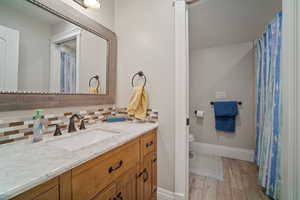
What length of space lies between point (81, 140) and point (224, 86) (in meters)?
2.39

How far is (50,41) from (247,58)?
2721mm

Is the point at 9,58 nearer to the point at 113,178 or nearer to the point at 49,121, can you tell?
the point at 49,121

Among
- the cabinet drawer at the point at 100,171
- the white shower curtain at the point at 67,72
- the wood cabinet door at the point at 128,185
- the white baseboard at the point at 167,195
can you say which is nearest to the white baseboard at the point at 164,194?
the white baseboard at the point at 167,195

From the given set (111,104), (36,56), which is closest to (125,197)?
(111,104)

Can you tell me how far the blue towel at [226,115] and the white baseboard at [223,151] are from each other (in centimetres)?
36

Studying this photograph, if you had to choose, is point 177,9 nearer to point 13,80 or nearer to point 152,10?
point 152,10

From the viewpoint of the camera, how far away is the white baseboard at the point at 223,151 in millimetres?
2096

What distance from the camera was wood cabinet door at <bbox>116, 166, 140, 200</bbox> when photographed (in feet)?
2.51

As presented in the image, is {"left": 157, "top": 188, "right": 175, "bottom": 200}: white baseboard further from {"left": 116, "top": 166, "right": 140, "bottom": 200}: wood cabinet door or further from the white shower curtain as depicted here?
the white shower curtain

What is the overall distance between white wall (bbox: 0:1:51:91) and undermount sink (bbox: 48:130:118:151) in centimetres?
41

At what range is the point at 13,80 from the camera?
0.76 meters

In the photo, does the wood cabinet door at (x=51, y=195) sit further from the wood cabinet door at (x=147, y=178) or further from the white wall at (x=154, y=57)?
the white wall at (x=154, y=57)

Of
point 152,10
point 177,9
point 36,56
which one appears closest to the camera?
point 36,56

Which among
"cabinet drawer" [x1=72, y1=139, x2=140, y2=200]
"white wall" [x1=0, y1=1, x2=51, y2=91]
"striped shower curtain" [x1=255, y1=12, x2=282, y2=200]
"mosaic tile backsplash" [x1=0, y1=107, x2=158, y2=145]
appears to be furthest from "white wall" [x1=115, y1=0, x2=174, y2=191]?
"striped shower curtain" [x1=255, y1=12, x2=282, y2=200]
